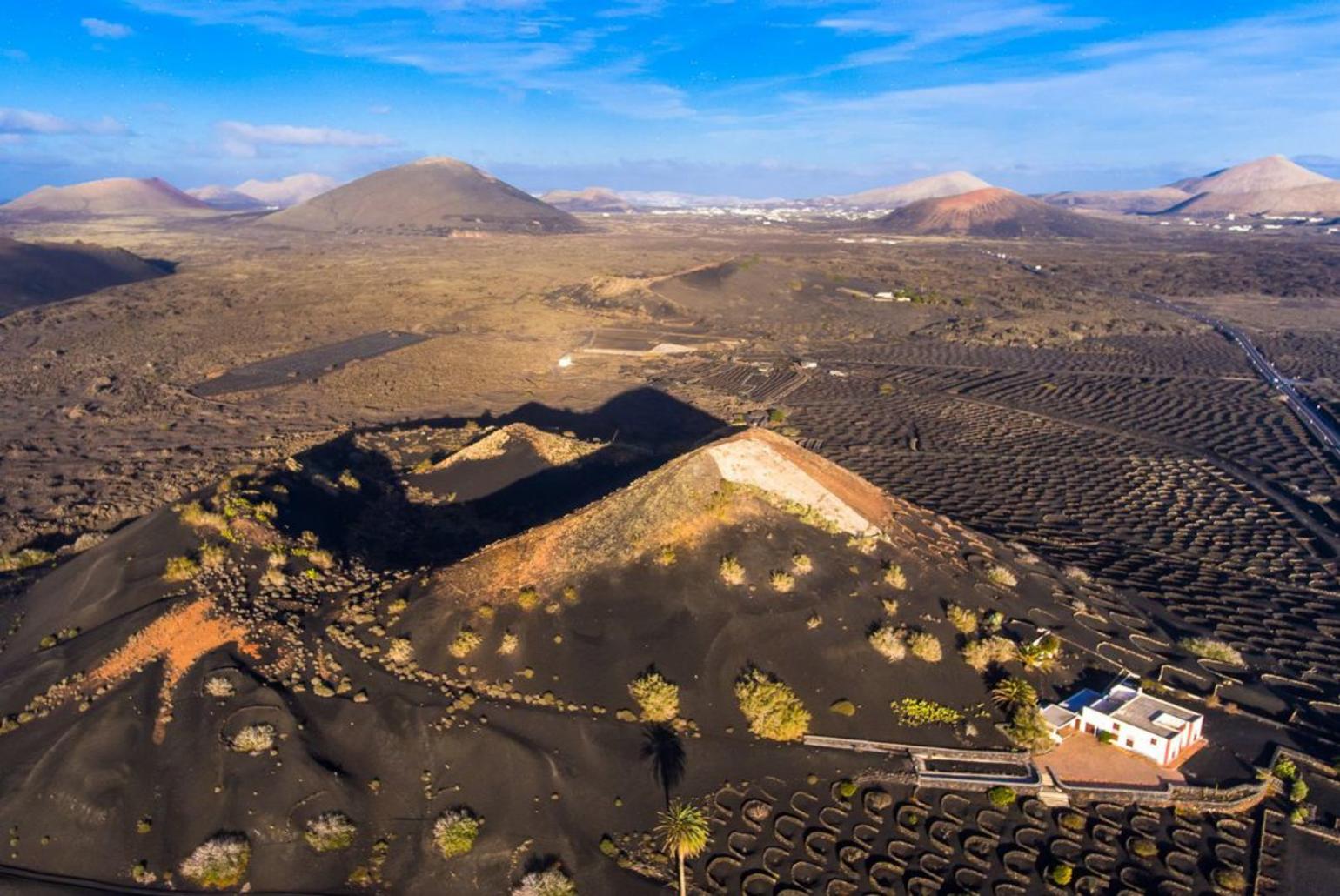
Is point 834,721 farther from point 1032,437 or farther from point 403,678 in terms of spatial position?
point 1032,437

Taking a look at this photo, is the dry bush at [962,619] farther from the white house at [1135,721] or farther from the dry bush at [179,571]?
the dry bush at [179,571]

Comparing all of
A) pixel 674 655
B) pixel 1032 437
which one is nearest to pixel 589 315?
pixel 1032 437

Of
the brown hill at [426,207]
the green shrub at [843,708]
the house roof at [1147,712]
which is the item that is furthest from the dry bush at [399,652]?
the brown hill at [426,207]

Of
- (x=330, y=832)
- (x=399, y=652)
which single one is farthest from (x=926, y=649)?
(x=330, y=832)

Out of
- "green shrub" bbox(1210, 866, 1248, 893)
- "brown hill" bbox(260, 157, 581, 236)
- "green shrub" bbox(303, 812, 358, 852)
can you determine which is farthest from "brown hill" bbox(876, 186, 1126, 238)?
"green shrub" bbox(303, 812, 358, 852)

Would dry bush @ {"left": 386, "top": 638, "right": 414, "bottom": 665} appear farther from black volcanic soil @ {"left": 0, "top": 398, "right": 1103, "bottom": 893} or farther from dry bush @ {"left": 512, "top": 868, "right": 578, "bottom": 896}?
dry bush @ {"left": 512, "top": 868, "right": 578, "bottom": 896}

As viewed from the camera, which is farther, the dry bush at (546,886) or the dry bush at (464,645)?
the dry bush at (464,645)
